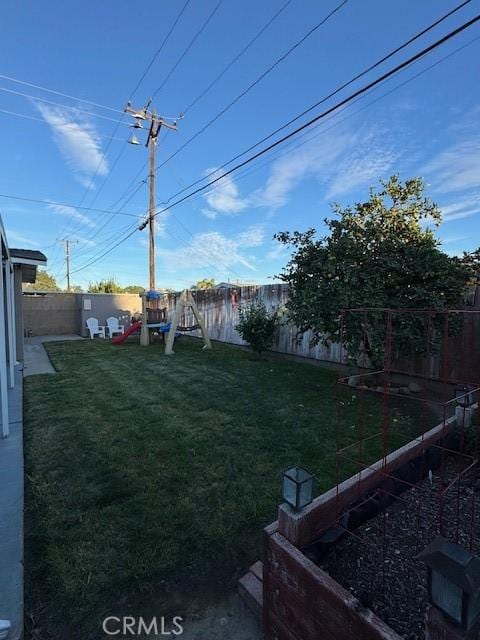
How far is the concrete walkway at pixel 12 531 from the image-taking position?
1.43m

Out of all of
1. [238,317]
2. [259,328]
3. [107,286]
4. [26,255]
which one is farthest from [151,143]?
[107,286]

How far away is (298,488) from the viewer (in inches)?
54.4

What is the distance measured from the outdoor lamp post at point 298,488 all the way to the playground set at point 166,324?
23.1 feet

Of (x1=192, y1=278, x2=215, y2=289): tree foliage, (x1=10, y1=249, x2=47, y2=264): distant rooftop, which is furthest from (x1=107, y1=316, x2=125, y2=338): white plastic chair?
(x1=192, y1=278, x2=215, y2=289): tree foliage

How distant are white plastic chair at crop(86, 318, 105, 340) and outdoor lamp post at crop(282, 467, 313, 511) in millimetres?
12349

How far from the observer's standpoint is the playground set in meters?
8.49

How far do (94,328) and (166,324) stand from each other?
156 inches

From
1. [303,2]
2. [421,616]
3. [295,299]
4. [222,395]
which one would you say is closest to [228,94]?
[303,2]

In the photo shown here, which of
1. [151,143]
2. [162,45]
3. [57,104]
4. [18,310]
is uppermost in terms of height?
[151,143]

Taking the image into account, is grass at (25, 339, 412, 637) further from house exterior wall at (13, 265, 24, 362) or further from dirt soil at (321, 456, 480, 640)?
house exterior wall at (13, 265, 24, 362)

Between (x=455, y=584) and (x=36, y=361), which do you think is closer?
(x=455, y=584)

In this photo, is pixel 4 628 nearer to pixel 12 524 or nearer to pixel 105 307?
pixel 12 524

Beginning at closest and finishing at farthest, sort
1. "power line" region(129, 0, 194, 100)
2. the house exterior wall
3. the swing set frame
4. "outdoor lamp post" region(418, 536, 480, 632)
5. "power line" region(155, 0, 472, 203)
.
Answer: "outdoor lamp post" region(418, 536, 480, 632) → "power line" region(155, 0, 472, 203) → "power line" region(129, 0, 194, 100) → the house exterior wall → the swing set frame

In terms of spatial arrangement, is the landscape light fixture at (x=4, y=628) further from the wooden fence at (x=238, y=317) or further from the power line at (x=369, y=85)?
the power line at (x=369, y=85)
